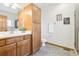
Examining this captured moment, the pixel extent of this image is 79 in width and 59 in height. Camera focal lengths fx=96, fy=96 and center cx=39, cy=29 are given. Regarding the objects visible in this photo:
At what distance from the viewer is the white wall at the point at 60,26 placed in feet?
6.84

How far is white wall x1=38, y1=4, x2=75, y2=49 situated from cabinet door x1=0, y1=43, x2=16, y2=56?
798 millimetres

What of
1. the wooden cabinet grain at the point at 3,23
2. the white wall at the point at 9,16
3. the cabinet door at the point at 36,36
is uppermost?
the white wall at the point at 9,16

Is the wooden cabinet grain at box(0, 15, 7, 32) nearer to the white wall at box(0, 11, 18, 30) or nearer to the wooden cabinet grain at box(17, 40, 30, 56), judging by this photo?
the white wall at box(0, 11, 18, 30)

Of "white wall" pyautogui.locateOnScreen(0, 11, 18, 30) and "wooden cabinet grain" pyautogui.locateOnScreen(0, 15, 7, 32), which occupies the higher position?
"white wall" pyautogui.locateOnScreen(0, 11, 18, 30)

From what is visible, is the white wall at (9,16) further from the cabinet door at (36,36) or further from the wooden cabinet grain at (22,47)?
the cabinet door at (36,36)

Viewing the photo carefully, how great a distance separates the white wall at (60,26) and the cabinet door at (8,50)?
798mm

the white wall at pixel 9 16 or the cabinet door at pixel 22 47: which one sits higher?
the white wall at pixel 9 16

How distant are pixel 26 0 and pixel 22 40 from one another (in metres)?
1.02

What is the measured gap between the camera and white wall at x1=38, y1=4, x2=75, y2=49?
2086mm

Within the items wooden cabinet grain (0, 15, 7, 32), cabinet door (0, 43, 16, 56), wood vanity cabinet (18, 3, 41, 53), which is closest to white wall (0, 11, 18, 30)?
wooden cabinet grain (0, 15, 7, 32)

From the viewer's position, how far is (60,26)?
220cm

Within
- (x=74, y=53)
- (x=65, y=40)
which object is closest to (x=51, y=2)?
(x=65, y=40)

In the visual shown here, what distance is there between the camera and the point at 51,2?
1981 mm

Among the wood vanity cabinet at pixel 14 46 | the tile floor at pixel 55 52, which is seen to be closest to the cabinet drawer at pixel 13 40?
the wood vanity cabinet at pixel 14 46
